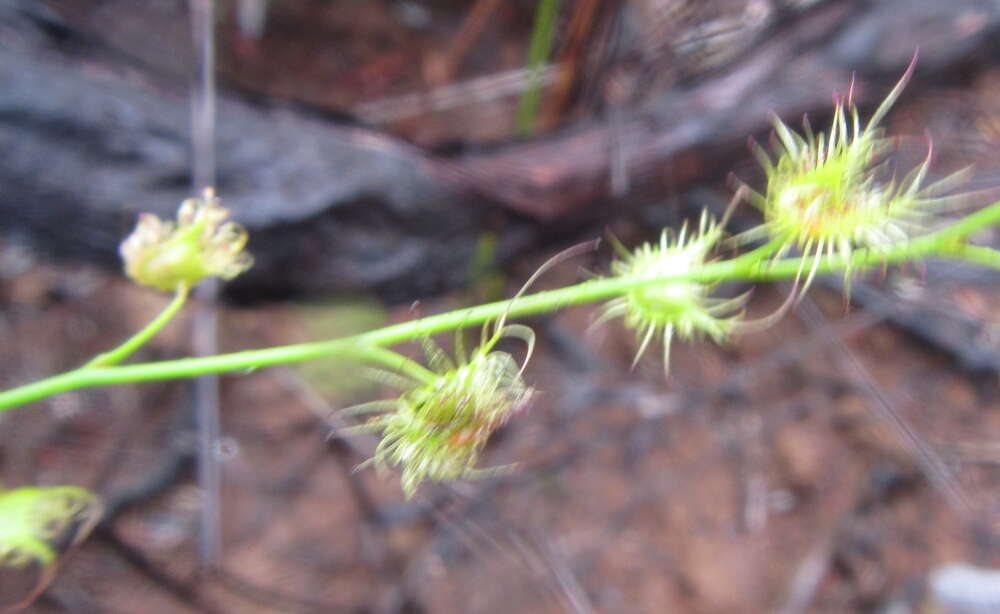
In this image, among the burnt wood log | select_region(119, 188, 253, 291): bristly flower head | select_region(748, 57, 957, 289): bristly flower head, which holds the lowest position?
select_region(748, 57, 957, 289): bristly flower head

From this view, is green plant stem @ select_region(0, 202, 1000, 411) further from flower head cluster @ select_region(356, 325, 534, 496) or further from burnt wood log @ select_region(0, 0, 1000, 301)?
burnt wood log @ select_region(0, 0, 1000, 301)

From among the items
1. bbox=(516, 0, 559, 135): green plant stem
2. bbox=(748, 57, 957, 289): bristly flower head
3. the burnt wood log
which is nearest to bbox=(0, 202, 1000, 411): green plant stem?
bbox=(748, 57, 957, 289): bristly flower head

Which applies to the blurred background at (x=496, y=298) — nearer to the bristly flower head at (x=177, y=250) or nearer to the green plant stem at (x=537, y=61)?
the green plant stem at (x=537, y=61)

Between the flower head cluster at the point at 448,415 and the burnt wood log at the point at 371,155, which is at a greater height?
the burnt wood log at the point at 371,155

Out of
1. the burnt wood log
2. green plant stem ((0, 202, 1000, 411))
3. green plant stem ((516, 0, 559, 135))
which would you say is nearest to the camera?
green plant stem ((0, 202, 1000, 411))

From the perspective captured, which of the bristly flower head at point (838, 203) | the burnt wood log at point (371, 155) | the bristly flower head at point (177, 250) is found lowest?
the bristly flower head at point (838, 203)

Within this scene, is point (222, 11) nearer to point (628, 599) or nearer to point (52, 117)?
point (52, 117)

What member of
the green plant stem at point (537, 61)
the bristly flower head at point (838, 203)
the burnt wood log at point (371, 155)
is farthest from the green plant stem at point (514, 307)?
the green plant stem at point (537, 61)

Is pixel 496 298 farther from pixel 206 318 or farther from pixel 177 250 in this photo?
pixel 177 250

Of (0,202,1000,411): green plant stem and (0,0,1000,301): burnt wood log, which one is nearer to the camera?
(0,202,1000,411): green plant stem
